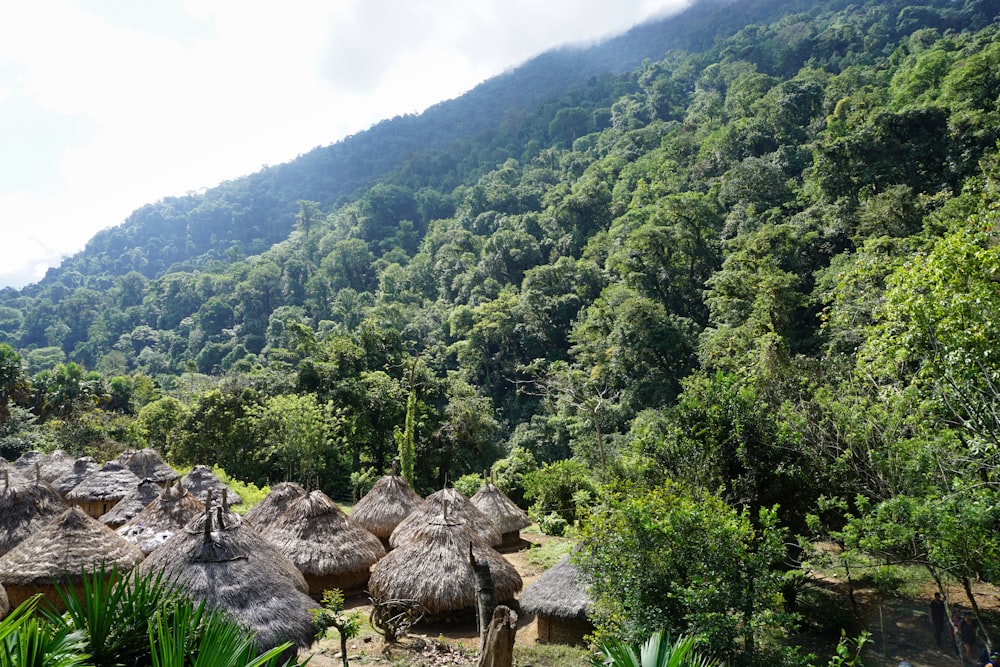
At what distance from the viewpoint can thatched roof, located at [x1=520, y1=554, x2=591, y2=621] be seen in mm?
10070

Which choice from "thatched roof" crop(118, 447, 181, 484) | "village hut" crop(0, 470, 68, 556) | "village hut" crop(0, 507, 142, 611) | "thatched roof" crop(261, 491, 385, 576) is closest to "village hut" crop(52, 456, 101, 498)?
"thatched roof" crop(118, 447, 181, 484)

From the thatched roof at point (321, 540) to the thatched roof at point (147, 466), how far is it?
1138 cm

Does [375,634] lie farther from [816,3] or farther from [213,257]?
[816,3]

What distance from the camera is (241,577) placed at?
9312mm

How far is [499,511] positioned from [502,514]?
12 cm

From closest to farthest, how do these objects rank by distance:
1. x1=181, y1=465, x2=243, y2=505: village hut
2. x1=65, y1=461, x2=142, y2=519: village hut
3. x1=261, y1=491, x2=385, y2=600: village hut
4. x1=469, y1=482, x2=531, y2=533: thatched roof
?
x1=261, y1=491, x2=385, y2=600: village hut
x1=469, y1=482, x2=531, y2=533: thatched roof
x1=181, y1=465, x2=243, y2=505: village hut
x1=65, y1=461, x2=142, y2=519: village hut

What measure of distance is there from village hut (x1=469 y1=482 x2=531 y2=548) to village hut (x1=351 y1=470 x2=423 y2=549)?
1.81 metres

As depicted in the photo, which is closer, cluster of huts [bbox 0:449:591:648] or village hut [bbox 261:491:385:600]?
cluster of huts [bbox 0:449:591:648]

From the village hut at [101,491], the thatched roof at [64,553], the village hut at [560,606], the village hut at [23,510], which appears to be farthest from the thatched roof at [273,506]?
the village hut at [560,606]

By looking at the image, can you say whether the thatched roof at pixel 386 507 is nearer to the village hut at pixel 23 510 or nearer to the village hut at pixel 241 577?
the village hut at pixel 241 577

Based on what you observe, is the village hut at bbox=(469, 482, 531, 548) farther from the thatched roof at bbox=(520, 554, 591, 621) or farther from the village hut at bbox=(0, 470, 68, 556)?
the village hut at bbox=(0, 470, 68, 556)

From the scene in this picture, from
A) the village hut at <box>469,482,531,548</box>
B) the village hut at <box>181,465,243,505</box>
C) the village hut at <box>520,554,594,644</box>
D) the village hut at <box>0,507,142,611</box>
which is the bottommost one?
the village hut at <box>469,482,531,548</box>

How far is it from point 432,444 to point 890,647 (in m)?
21.0

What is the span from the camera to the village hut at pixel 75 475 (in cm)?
2092
